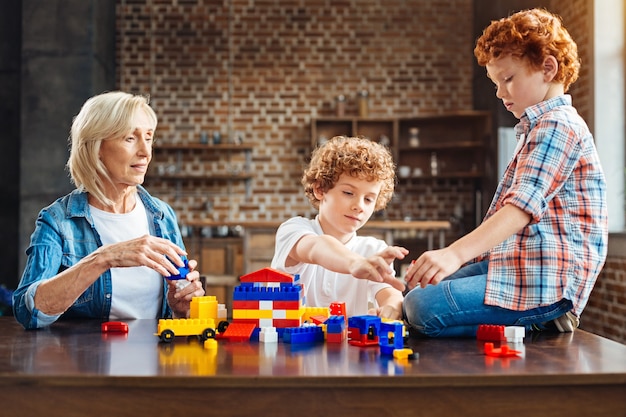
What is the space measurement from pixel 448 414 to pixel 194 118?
7.67 m

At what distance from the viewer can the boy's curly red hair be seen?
1701 mm

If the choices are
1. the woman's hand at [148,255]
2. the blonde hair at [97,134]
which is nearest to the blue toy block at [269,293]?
the woman's hand at [148,255]

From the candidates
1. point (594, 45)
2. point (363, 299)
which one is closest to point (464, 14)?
point (594, 45)

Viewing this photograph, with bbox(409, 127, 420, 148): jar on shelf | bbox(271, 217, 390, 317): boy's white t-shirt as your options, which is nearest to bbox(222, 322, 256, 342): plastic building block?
bbox(271, 217, 390, 317): boy's white t-shirt

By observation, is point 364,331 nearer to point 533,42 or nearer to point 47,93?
point 533,42

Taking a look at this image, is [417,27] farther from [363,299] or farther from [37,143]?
[363,299]

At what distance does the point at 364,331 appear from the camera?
57.8 inches

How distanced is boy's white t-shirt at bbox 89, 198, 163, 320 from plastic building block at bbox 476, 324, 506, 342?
3.66 ft

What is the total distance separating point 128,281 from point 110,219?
21 centimetres

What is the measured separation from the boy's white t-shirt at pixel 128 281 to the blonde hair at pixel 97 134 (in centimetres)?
7

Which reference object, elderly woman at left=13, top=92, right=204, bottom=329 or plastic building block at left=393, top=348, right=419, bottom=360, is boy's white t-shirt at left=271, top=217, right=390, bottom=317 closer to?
elderly woman at left=13, top=92, right=204, bottom=329

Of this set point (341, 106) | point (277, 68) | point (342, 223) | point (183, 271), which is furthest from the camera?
point (277, 68)

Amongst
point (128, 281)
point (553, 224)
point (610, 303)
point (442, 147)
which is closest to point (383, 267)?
point (553, 224)

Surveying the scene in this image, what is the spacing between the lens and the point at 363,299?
7.23ft
